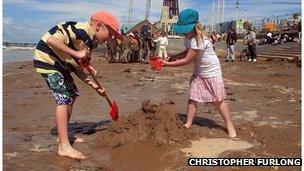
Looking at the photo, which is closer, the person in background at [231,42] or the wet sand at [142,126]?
the wet sand at [142,126]

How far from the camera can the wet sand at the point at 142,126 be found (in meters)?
4.31

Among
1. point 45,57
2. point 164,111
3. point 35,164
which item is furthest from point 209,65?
point 35,164

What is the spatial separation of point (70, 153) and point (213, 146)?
1.49m

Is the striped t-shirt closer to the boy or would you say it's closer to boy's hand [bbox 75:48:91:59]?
the boy

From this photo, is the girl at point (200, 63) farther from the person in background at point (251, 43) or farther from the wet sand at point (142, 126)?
the person in background at point (251, 43)

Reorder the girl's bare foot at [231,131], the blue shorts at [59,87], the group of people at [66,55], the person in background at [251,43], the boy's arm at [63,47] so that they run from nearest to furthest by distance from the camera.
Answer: the boy's arm at [63,47] → the group of people at [66,55] → the blue shorts at [59,87] → the girl's bare foot at [231,131] → the person in background at [251,43]

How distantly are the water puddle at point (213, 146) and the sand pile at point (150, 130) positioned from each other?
0.13 m

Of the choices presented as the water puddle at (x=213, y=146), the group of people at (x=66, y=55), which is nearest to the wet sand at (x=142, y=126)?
the water puddle at (x=213, y=146)

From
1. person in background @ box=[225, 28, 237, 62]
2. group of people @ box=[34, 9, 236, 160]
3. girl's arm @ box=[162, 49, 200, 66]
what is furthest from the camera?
person in background @ box=[225, 28, 237, 62]

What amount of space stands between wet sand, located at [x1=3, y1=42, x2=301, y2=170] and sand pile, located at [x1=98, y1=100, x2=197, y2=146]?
4 centimetres

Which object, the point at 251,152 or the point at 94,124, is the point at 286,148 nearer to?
the point at 251,152

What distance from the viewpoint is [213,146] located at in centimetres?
484

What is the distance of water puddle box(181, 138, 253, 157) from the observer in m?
4.57

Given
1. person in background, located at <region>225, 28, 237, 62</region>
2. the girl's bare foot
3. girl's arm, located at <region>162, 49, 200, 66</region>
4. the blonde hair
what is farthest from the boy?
person in background, located at <region>225, 28, 237, 62</region>
